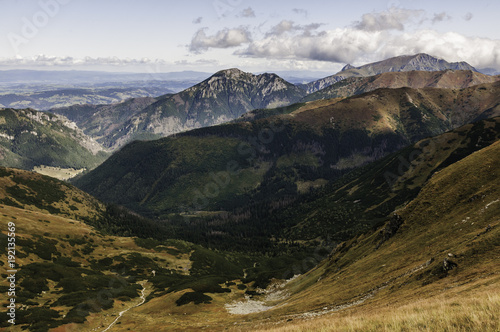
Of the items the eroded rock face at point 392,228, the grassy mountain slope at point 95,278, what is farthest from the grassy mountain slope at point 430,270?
the grassy mountain slope at point 95,278

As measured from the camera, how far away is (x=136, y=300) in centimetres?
9238

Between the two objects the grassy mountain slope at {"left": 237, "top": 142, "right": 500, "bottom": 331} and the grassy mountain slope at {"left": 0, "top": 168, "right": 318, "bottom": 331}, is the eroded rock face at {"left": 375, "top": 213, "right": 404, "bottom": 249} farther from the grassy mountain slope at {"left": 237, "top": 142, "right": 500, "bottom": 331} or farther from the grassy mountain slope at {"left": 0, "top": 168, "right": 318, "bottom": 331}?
the grassy mountain slope at {"left": 0, "top": 168, "right": 318, "bottom": 331}

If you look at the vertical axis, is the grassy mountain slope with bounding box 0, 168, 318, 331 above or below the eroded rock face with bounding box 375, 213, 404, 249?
below

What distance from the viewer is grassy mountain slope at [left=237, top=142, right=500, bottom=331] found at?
47.2ft

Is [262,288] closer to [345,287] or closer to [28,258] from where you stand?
[345,287]

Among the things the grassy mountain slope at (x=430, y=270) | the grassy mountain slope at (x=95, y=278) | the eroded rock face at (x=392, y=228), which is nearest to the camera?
the grassy mountain slope at (x=430, y=270)

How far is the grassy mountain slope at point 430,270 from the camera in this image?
14375mm

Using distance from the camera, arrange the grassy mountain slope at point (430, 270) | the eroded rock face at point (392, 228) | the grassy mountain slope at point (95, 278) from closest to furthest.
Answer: the grassy mountain slope at point (430, 270)
the grassy mountain slope at point (95, 278)
the eroded rock face at point (392, 228)

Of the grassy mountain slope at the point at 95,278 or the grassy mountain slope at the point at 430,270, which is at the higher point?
the grassy mountain slope at the point at 430,270

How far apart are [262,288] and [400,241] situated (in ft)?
180

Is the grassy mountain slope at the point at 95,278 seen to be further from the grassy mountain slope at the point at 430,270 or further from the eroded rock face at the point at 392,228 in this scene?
the eroded rock face at the point at 392,228

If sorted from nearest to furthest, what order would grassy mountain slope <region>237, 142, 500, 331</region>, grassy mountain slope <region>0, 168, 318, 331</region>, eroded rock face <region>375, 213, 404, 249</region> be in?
grassy mountain slope <region>237, 142, 500, 331</region> < grassy mountain slope <region>0, 168, 318, 331</region> < eroded rock face <region>375, 213, 404, 249</region>

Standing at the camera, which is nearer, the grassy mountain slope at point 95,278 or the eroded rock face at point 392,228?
the grassy mountain slope at point 95,278

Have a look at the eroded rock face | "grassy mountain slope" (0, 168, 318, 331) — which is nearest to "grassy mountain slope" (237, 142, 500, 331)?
the eroded rock face
